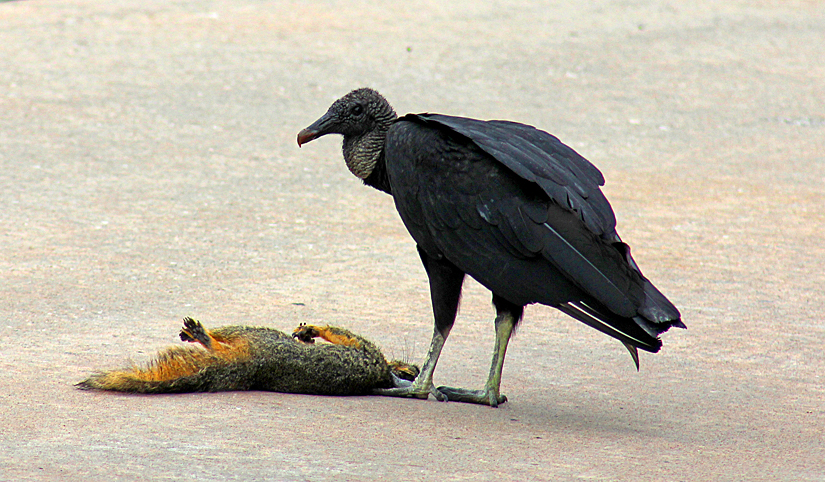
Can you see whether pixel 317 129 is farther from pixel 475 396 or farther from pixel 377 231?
pixel 377 231

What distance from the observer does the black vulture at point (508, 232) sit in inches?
167

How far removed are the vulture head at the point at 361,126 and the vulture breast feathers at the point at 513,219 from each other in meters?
0.24

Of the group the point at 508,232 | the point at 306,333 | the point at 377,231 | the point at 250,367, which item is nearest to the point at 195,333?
the point at 250,367

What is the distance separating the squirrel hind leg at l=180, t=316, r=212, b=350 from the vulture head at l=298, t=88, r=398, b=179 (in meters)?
0.98

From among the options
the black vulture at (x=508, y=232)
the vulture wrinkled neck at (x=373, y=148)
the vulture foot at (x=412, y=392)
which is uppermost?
the vulture wrinkled neck at (x=373, y=148)

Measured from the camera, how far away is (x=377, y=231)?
741cm

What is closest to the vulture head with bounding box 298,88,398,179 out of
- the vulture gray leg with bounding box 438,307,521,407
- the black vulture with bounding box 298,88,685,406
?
the black vulture with bounding box 298,88,685,406

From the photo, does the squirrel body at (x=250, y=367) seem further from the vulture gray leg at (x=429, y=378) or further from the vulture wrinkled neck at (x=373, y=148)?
the vulture wrinkled neck at (x=373, y=148)

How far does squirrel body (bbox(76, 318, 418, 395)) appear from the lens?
4.41m

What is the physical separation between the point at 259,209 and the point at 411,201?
3.31 m

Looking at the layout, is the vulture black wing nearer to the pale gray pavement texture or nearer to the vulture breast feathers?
the vulture breast feathers

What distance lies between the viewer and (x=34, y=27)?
38.8 ft

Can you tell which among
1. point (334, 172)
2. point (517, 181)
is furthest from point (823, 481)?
point (334, 172)

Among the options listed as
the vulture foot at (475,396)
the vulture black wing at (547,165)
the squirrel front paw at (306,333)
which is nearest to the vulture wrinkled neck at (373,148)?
the vulture black wing at (547,165)
